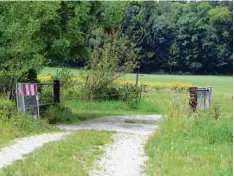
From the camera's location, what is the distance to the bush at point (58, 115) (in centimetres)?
1509

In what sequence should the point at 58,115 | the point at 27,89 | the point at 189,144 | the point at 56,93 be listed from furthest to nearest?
the point at 56,93 < the point at 58,115 < the point at 27,89 < the point at 189,144

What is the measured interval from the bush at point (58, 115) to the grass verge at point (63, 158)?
13.5 ft

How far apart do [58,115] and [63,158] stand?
7257mm

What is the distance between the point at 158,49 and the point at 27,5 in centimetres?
6607

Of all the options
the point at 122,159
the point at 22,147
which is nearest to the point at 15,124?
the point at 22,147

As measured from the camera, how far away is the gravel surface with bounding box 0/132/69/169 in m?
8.40

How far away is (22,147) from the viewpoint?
959cm

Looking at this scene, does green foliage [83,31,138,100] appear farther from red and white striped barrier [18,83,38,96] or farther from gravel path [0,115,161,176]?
red and white striped barrier [18,83,38,96]

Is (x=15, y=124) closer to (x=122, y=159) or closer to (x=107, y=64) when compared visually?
(x=122, y=159)

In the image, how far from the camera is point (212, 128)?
10414 mm

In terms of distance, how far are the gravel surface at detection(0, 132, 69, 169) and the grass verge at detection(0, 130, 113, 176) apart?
251 millimetres

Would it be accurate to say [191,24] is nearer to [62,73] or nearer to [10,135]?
[62,73]

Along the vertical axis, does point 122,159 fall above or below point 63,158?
below

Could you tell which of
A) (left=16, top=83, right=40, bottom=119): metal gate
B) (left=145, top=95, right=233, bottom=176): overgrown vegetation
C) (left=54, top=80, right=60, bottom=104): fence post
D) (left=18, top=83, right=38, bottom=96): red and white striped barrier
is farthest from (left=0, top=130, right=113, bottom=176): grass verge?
(left=54, top=80, right=60, bottom=104): fence post
